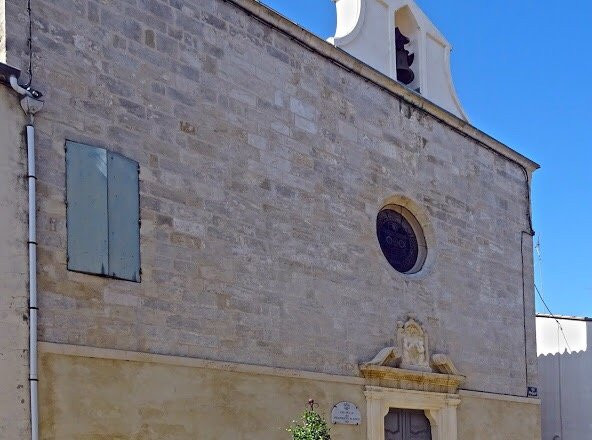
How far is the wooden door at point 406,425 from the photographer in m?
10.3

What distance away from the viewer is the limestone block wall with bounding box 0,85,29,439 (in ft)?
20.8

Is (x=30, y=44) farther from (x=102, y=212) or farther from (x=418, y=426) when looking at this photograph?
(x=418, y=426)

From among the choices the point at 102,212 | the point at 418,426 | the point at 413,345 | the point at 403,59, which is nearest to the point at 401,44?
the point at 403,59

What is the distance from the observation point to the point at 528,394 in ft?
41.2

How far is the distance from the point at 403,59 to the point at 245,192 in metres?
4.63

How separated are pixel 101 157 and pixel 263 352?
8.34ft

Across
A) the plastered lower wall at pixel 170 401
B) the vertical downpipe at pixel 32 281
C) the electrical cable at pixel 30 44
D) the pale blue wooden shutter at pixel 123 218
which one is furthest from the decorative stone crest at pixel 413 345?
the electrical cable at pixel 30 44

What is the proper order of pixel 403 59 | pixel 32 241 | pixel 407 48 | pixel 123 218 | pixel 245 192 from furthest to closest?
pixel 407 48 < pixel 403 59 < pixel 245 192 < pixel 123 218 < pixel 32 241

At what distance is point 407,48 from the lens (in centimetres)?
1247

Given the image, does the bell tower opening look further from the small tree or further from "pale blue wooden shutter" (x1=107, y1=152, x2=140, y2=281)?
the small tree

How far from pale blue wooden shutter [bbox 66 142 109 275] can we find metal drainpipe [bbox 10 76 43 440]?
0.36 m

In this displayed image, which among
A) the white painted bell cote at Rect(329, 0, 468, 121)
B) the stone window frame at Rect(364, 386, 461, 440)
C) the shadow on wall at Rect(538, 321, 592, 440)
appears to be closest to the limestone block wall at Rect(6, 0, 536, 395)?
the stone window frame at Rect(364, 386, 461, 440)

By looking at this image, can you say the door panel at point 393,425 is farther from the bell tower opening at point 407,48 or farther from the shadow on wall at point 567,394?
the shadow on wall at point 567,394

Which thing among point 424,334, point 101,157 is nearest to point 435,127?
point 424,334
